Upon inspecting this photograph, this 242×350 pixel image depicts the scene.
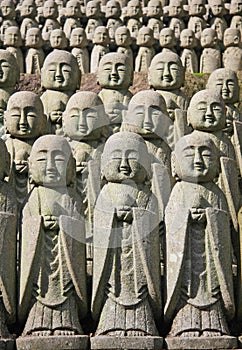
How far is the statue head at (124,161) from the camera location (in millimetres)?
11102

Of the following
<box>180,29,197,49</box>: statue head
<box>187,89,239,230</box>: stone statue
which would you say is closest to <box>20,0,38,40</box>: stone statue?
<box>180,29,197,49</box>: statue head

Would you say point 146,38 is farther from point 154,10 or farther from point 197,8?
point 197,8

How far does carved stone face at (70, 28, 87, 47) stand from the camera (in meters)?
19.9

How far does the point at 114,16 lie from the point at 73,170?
405 inches

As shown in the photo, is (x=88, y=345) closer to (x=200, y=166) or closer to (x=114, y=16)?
(x=200, y=166)

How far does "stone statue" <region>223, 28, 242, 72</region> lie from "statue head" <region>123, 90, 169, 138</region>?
5644mm

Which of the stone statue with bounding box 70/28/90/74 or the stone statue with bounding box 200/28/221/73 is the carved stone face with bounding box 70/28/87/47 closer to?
the stone statue with bounding box 70/28/90/74

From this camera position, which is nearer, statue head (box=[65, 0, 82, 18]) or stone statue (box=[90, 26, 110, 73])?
stone statue (box=[90, 26, 110, 73])

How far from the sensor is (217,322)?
10.9 metres

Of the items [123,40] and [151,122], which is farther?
[123,40]

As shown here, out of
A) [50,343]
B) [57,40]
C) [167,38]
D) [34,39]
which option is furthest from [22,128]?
[34,39]

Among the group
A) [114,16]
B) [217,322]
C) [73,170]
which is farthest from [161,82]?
[114,16]

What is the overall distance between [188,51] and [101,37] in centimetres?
146

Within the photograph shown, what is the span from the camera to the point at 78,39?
19891 mm
